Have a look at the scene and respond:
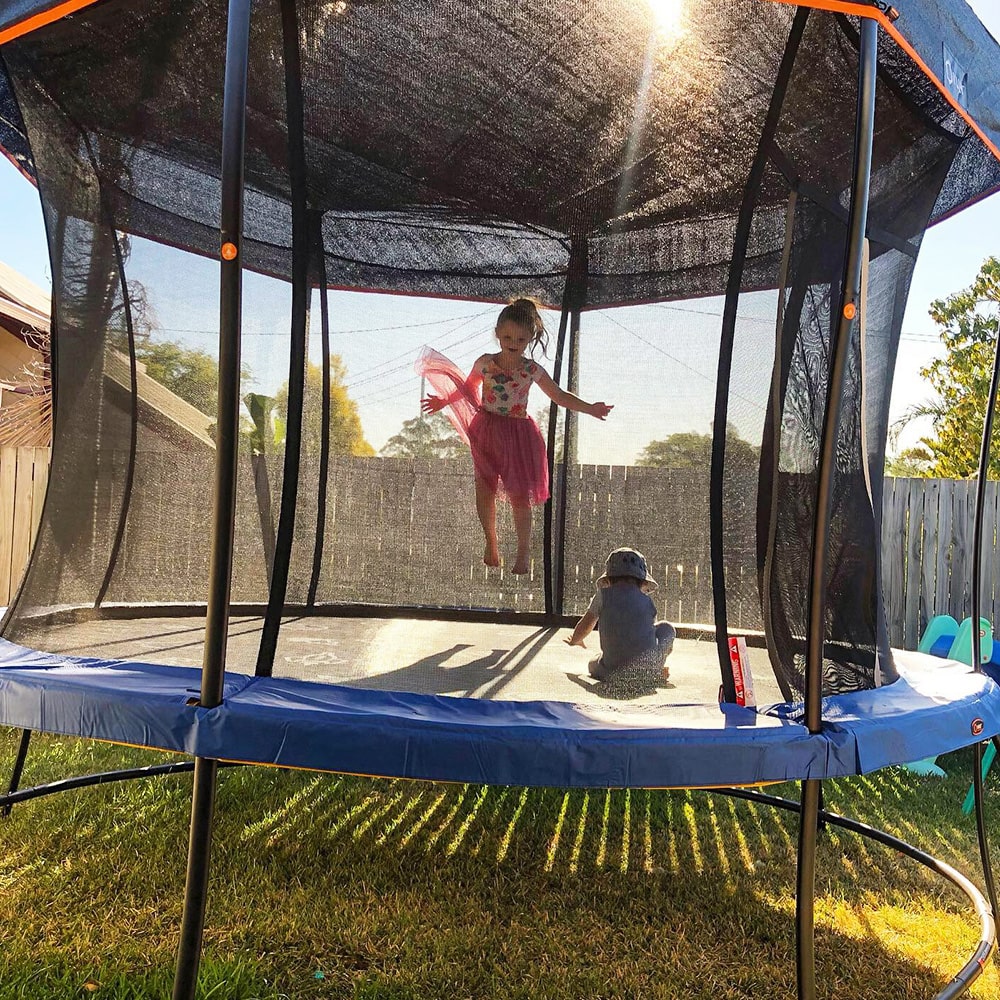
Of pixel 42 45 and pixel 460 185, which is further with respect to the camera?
pixel 460 185

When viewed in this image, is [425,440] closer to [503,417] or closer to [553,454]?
[503,417]

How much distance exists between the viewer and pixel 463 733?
1354mm

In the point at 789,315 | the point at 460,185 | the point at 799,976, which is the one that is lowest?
the point at 799,976

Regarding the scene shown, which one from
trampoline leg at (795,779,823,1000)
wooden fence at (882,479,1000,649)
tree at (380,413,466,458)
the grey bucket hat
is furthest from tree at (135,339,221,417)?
wooden fence at (882,479,1000,649)

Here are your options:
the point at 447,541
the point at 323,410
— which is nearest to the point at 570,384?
the point at 447,541

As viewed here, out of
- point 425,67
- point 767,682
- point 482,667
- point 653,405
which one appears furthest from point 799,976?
point 425,67

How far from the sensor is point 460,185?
80.7 inches

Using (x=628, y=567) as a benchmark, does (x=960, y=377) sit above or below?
above

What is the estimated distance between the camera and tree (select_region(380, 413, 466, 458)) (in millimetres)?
2021

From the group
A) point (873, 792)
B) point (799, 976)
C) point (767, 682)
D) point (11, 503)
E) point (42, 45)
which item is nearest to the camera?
point (799, 976)

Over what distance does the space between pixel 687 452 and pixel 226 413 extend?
105 centimetres

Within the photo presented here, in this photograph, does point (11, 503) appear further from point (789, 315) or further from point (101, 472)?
point (789, 315)

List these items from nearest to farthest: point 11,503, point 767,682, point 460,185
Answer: point 767,682 → point 460,185 → point 11,503

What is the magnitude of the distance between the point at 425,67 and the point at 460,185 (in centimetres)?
33
